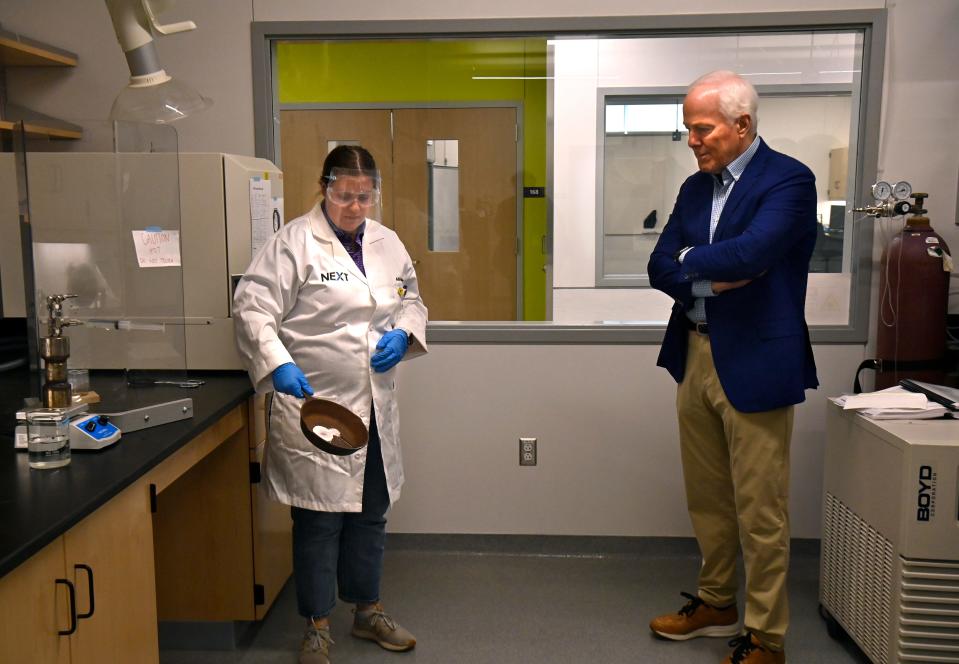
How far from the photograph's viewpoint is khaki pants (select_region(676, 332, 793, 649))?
2334mm

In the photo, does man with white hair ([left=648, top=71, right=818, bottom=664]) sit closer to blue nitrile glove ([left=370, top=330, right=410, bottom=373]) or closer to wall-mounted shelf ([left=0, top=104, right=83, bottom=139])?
blue nitrile glove ([left=370, top=330, right=410, bottom=373])

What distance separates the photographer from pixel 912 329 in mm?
2904

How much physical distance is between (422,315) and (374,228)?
0.31 meters

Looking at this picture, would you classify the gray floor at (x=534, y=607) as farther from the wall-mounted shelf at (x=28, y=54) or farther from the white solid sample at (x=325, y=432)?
the wall-mounted shelf at (x=28, y=54)

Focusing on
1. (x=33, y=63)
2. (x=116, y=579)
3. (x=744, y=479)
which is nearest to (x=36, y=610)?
(x=116, y=579)

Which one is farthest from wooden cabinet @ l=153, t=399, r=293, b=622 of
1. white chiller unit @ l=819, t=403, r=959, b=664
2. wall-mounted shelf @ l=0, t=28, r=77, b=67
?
white chiller unit @ l=819, t=403, r=959, b=664

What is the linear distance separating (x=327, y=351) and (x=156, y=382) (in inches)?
18.4

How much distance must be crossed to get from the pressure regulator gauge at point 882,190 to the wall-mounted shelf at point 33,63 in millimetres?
2849

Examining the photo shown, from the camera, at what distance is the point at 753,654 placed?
2.39m

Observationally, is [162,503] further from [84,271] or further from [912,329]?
[912,329]

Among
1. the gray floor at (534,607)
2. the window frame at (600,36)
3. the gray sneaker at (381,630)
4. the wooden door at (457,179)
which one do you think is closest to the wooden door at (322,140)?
the wooden door at (457,179)

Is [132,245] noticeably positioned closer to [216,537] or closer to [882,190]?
[216,537]

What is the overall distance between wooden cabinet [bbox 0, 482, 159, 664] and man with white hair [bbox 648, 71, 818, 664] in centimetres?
152

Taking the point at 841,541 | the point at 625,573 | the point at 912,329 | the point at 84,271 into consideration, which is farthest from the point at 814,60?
the point at 84,271
